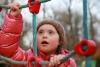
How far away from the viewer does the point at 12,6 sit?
172 cm

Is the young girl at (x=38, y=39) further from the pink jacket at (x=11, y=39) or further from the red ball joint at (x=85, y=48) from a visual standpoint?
the red ball joint at (x=85, y=48)

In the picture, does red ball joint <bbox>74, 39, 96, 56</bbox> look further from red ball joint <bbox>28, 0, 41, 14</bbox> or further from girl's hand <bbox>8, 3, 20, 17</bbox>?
girl's hand <bbox>8, 3, 20, 17</bbox>

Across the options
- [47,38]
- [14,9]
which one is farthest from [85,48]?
[14,9]

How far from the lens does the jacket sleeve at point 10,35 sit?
70.1 inches

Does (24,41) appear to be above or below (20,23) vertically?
below

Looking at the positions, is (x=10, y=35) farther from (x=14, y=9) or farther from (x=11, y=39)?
(x=14, y=9)

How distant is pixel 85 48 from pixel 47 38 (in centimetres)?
50

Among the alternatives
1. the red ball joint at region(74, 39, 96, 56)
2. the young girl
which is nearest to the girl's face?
the young girl

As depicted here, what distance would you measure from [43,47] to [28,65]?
0.48ft

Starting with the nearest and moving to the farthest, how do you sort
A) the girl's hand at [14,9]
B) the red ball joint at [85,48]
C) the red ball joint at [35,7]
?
the red ball joint at [85,48], the red ball joint at [35,7], the girl's hand at [14,9]

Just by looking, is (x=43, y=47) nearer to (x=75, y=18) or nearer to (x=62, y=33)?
(x=62, y=33)

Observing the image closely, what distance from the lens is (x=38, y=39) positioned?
1645 millimetres

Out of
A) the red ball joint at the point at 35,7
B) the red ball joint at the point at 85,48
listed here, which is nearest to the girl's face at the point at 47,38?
the red ball joint at the point at 35,7

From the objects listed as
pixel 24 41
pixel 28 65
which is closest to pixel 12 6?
pixel 28 65
